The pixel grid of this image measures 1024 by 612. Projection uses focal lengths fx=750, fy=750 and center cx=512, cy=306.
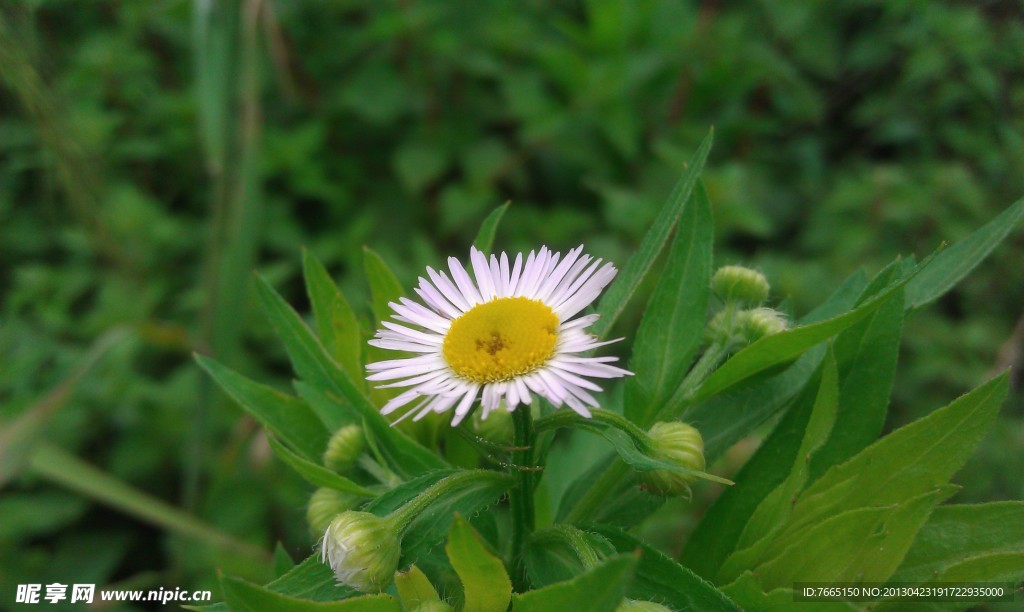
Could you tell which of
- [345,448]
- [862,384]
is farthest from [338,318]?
[862,384]

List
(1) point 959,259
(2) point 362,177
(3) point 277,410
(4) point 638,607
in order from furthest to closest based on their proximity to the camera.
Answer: (2) point 362,177 < (3) point 277,410 < (1) point 959,259 < (4) point 638,607

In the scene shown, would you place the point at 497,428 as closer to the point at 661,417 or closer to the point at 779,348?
the point at 661,417

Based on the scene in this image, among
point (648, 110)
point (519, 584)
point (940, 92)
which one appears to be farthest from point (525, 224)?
point (519, 584)

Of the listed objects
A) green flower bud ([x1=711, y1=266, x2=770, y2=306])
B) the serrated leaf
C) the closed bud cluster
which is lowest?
the serrated leaf

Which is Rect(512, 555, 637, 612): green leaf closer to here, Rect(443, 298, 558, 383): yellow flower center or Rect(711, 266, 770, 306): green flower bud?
Rect(443, 298, 558, 383): yellow flower center

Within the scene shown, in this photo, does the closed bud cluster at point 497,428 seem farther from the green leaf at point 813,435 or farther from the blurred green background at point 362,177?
the blurred green background at point 362,177

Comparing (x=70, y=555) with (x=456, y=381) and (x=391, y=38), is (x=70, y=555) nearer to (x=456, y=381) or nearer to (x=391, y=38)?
(x=456, y=381)

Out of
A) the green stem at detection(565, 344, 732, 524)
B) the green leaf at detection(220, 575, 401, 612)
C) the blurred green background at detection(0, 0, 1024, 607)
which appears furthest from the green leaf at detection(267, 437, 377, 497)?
the blurred green background at detection(0, 0, 1024, 607)
